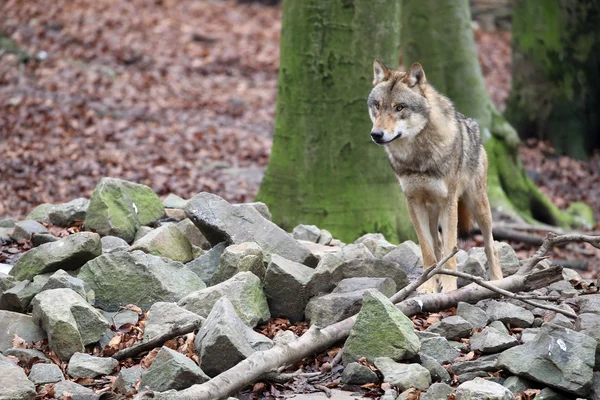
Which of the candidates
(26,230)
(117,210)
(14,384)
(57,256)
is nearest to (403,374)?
(14,384)

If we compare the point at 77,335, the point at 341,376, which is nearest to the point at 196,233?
the point at 77,335

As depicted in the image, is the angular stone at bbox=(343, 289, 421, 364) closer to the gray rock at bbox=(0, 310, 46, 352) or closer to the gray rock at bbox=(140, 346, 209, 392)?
the gray rock at bbox=(140, 346, 209, 392)

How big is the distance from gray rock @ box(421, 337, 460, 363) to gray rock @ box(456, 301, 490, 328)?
1.42 ft

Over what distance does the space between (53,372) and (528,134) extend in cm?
1368

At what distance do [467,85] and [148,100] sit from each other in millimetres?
7212

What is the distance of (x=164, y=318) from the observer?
16.9 feet

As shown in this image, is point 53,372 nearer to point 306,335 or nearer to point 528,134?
point 306,335

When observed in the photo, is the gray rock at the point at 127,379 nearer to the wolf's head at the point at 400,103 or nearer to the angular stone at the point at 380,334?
the angular stone at the point at 380,334

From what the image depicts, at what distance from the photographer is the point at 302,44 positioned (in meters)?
8.79

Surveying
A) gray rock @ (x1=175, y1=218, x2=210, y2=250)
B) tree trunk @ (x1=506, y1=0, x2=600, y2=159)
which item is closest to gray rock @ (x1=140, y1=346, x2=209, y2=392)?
gray rock @ (x1=175, y1=218, x2=210, y2=250)

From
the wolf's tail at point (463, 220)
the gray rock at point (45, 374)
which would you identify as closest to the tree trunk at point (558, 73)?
the wolf's tail at point (463, 220)

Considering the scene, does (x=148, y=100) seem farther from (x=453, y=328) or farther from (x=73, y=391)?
(x=73, y=391)

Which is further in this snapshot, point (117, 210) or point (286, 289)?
point (117, 210)

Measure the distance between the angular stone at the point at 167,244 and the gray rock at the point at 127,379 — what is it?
143cm
